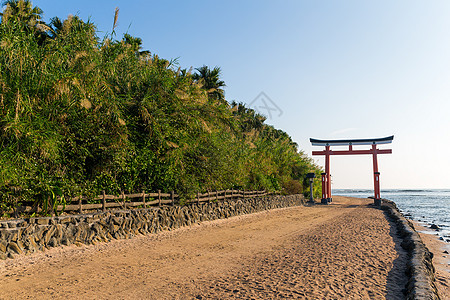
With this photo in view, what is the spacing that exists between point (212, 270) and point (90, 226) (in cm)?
386

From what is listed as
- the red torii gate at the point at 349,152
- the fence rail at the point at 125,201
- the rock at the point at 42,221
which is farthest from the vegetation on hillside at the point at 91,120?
the red torii gate at the point at 349,152

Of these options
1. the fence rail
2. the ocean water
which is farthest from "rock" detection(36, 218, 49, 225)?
the ocean water

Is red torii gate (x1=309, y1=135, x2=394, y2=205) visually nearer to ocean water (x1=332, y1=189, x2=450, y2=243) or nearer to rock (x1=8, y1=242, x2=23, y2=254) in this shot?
ocean water (x1=332, y1=189, x2=450, y2=243)

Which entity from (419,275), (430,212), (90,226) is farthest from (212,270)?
(430,212)

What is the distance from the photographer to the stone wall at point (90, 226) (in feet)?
22.8

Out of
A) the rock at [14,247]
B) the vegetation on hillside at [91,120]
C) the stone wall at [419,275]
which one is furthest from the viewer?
the vegetation on hillside at [91,120]

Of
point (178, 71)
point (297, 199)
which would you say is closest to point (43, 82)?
point (178, 71)

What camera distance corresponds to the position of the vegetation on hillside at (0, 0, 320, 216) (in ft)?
24.3

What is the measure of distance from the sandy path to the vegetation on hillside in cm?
187

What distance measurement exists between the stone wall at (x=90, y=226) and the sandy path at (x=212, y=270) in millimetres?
282

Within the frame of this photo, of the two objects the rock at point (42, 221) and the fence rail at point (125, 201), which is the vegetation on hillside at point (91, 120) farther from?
the rock at point (42, 221)

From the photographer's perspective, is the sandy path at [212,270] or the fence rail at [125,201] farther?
the fence rail at [125,201]

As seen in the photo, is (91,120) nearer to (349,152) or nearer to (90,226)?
(90,226)

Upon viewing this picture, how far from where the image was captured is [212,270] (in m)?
6.33
